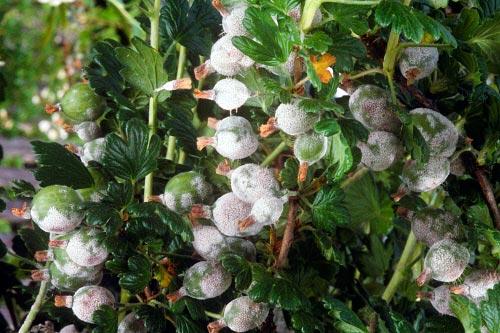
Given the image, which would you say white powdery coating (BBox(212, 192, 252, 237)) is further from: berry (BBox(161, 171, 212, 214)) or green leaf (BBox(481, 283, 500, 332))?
green leaf (BBox(481, 283, 500, 332))

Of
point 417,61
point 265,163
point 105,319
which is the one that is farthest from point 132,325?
point 417,61

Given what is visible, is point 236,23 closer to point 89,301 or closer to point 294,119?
point 294,119

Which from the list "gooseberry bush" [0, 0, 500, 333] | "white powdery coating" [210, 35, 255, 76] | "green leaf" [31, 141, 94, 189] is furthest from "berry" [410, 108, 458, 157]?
"green leaf" [31, 141, 94, 189]

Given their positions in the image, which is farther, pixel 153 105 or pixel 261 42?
pixel 153 105

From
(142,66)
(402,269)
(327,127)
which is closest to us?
(327,127)

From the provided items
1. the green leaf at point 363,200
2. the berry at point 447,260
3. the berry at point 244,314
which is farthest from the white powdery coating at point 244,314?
the green leaf at point 363,200

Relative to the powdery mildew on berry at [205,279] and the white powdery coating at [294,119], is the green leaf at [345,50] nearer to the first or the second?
the white powdery coating at [294,119]
